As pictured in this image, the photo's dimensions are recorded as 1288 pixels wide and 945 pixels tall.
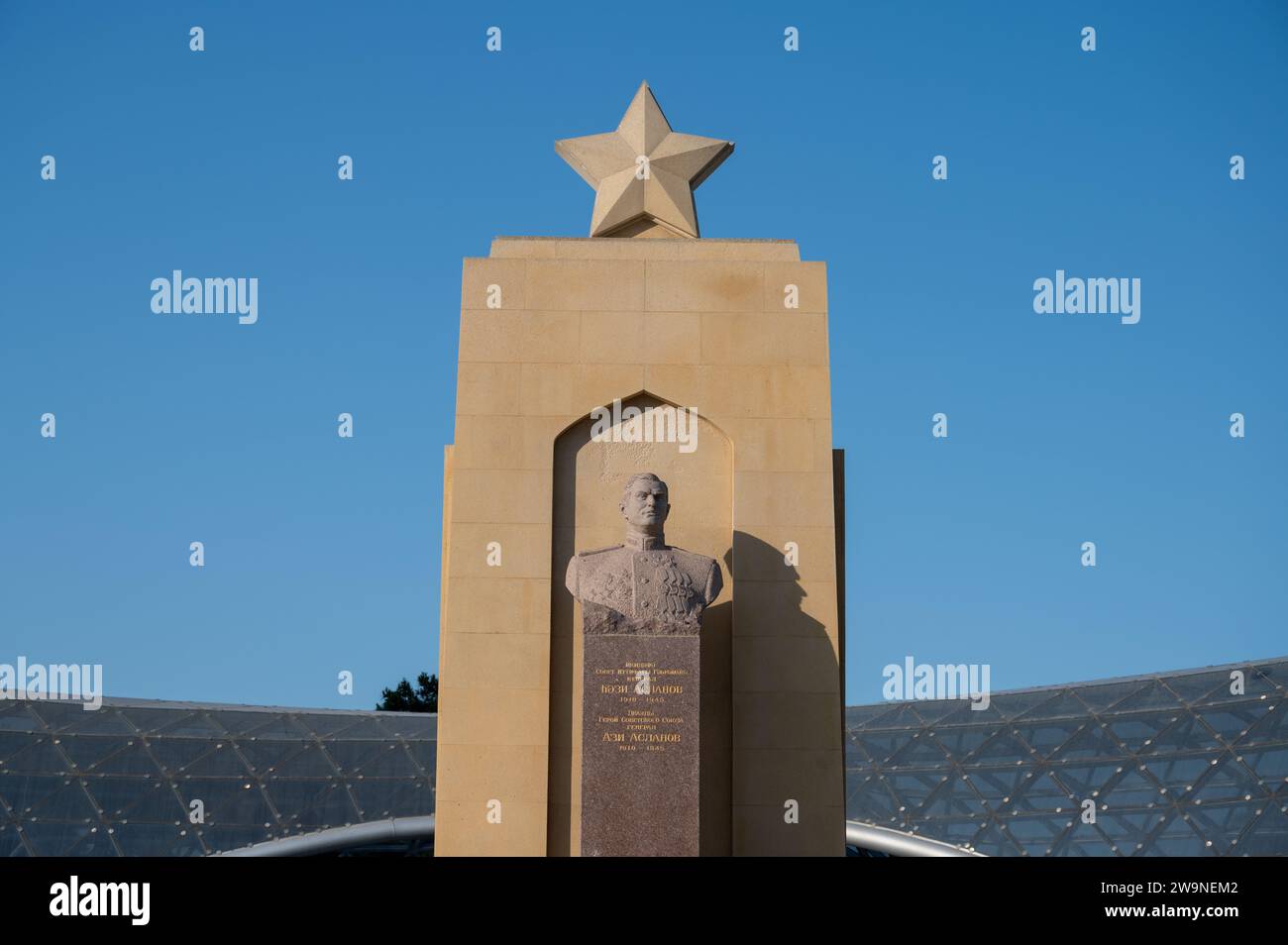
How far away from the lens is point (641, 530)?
18.6 metres

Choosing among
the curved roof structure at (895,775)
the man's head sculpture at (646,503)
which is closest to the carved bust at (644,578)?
the man's head sculpture at (646,503)

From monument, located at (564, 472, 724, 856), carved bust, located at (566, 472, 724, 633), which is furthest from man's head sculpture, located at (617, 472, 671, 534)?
monument, located at (564, 472, 724, 856)

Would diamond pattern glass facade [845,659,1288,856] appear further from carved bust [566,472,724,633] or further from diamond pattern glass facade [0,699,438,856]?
carved bust [566,472,724,633]

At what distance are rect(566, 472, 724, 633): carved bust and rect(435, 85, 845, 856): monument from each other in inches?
1.0

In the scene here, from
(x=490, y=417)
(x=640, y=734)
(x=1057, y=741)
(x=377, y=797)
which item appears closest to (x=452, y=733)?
(x=640, y=734)

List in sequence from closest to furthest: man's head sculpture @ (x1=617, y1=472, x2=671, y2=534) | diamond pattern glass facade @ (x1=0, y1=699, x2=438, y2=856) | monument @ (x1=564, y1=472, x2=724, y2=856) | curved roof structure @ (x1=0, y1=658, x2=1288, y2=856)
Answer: monument @ (x1=564, y1=472, x2=724, y2=856)
man's head sculpture @ (x1=617, y1=472, x2=671, y2=534)
curved roof structure @ (x1=0, y1=658, x2=1288, y2=856)
diamond pattern glass facade @ (x1=0, y1=699, x2=438, y2=856)

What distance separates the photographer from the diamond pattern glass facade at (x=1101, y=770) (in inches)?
1444

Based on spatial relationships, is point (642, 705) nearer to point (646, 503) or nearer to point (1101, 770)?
point (646, 503)

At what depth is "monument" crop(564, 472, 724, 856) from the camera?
58.0 ft

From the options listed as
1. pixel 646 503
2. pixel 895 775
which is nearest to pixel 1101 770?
pixel 895 775

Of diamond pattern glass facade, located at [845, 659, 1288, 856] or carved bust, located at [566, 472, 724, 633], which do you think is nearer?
carved bust, located at [566, 472, 724, 633]

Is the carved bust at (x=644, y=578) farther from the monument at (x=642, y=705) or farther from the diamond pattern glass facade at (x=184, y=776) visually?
the diamond pattern glass facade at (x=184, y=776)

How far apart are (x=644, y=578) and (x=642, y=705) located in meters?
1.50
